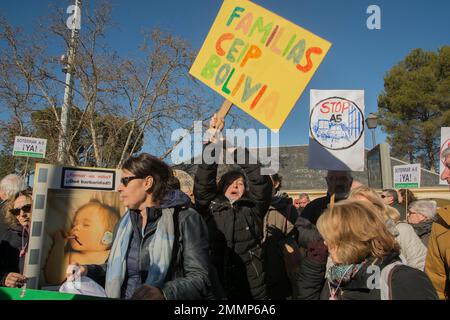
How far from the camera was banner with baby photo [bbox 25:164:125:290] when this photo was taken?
3365 mm

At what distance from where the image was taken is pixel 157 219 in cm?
202

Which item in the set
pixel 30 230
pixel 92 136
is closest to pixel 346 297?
pixel 30 230

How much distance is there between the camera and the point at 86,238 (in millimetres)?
3588

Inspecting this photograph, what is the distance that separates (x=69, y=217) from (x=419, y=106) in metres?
32.1

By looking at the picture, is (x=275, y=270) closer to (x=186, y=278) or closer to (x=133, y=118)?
(x=186, y=278)

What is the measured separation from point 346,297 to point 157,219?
100cm

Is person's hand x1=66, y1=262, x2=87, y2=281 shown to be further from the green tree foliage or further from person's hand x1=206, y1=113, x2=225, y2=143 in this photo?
the green tree foliage

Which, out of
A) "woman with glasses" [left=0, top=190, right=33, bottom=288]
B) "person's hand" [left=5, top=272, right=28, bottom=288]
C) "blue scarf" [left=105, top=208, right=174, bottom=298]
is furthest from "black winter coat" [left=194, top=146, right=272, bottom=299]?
"woman with glasses" [left=0, top=190, right=33, bottom=288]

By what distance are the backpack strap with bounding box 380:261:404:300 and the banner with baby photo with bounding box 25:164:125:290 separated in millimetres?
2685

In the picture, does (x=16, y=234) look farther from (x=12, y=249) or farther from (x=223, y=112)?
(x=223, y=112)

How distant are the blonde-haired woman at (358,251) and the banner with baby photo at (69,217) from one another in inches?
93.6

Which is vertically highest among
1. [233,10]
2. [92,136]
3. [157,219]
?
[92,136]
